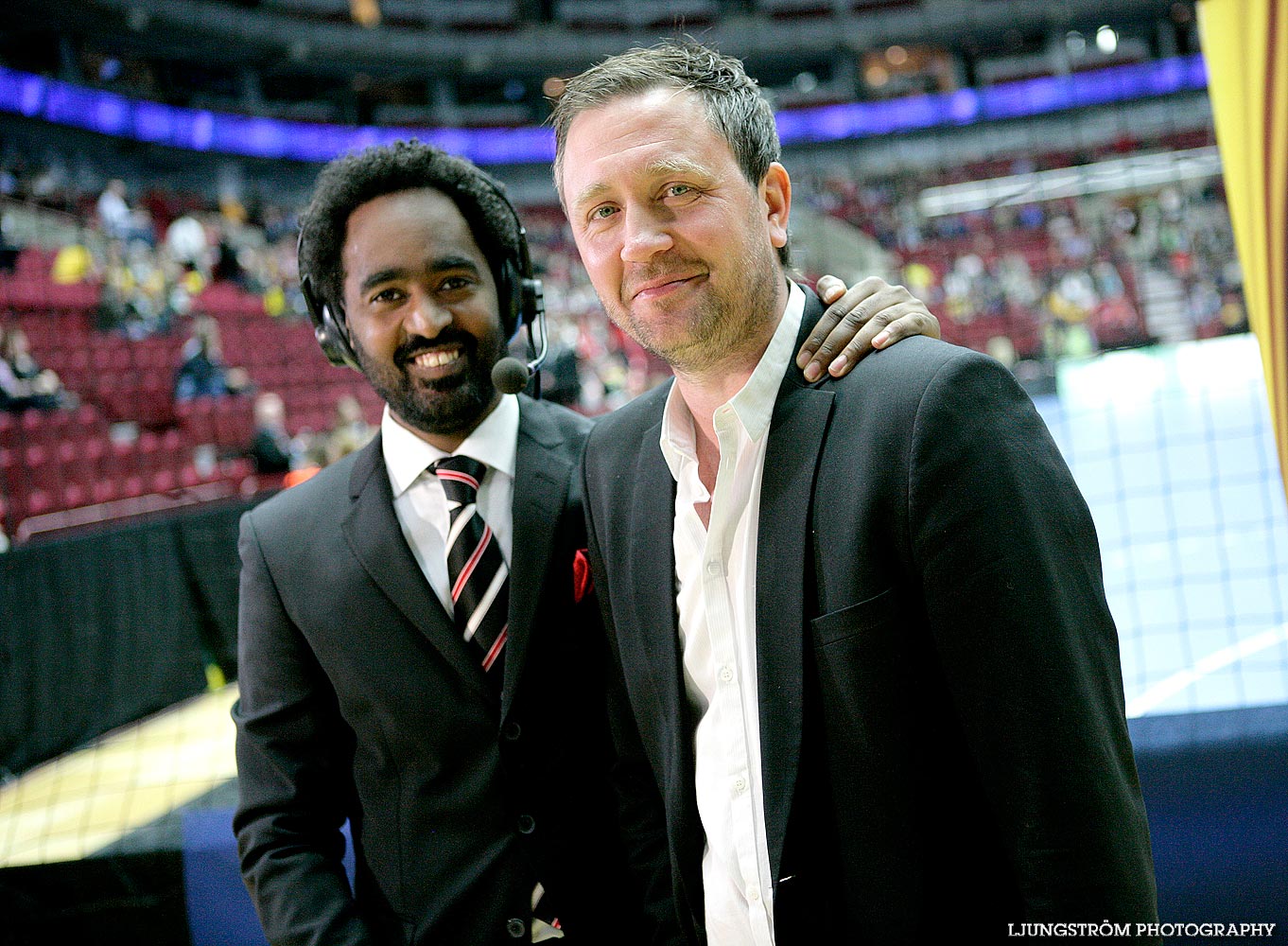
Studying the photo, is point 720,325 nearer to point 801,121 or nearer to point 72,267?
point 72,267

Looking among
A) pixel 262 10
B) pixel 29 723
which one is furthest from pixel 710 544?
pixel 262 10

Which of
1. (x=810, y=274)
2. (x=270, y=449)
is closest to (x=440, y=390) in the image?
(x=270, y=449)

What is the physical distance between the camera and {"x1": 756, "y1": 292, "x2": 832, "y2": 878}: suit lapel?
1107 mm

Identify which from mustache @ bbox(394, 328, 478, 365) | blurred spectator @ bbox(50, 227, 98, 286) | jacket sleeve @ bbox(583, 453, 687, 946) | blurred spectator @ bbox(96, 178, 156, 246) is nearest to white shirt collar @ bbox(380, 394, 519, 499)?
mustache @ bbox(394, 328, 478, 365)

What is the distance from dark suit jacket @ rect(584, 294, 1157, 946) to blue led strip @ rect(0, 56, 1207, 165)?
1569cm

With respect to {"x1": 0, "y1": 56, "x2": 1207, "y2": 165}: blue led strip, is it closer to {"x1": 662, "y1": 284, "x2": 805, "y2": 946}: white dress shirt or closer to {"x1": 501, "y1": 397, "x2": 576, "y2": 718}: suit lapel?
{"x1": 501, "y1": 397, "x2": 576, "y2": 718}: suit lapel

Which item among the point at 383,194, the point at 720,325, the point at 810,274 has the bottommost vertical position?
the point at 720,325

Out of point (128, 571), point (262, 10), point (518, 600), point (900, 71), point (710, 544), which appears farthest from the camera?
point (900, 71)

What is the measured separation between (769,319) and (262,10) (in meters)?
16.3

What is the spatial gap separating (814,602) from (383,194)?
878 millimetres

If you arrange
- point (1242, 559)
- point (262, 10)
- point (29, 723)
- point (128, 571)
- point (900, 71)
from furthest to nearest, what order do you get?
point (900, 71) → point (262, 10) → point (1242, 559) → point (128, 571) → point (29, 723)

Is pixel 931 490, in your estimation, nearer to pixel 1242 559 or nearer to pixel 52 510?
pixel 1242 559

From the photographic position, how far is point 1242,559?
194 inches

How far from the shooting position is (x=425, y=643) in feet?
4.57
